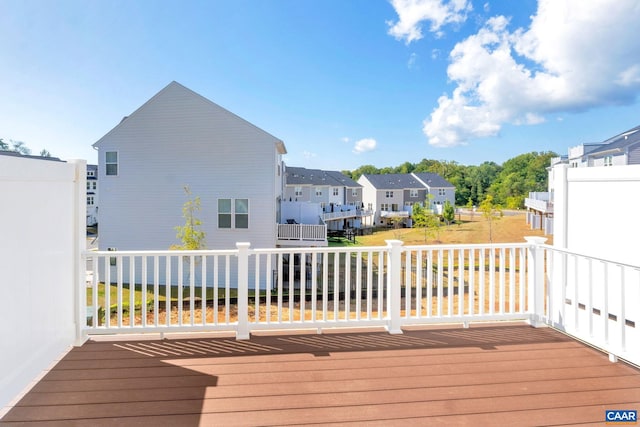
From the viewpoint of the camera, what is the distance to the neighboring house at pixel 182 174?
12461 millimetres

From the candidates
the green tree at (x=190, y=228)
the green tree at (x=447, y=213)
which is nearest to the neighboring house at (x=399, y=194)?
the green tree at (x=447, y=213)

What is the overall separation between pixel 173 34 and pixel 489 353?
58.2 ft

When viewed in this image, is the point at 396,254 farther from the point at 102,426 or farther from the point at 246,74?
the point at 246,74

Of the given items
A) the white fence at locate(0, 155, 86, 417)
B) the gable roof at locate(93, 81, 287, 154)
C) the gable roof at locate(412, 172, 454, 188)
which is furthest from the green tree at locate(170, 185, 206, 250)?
the gable roof at locate(412, 172, 454, 188)

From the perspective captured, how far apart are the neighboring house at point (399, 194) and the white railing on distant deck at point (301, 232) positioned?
72.4ft

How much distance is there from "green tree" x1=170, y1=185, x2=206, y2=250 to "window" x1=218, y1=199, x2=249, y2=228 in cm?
76

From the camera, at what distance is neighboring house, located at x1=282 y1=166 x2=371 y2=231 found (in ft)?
88.7

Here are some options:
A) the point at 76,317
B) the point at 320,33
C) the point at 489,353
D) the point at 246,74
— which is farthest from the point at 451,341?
the point at 246,74

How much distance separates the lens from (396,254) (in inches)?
135

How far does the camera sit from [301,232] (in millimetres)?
13641

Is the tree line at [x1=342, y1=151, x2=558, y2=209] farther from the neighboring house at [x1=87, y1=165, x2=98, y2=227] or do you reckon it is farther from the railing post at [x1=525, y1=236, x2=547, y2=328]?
the neighboring house at [x1=87, y1=165, x2=98, y2=227]

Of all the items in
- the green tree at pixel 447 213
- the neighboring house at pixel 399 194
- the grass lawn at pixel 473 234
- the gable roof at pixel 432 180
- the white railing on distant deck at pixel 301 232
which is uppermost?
the gable roof at pixel 432 180

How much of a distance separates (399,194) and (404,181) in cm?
180

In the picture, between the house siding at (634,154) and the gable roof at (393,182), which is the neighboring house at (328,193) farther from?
the house siding at (634,154)
